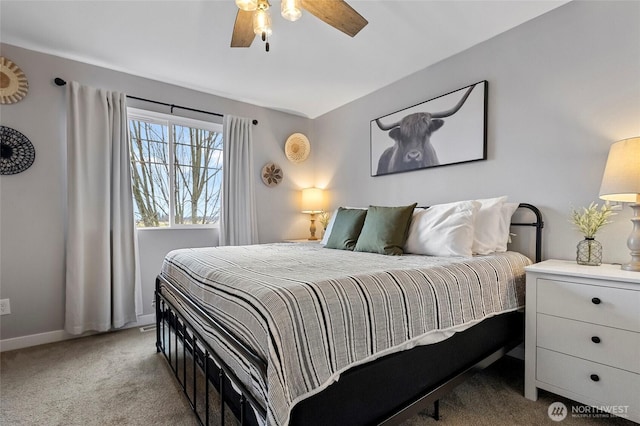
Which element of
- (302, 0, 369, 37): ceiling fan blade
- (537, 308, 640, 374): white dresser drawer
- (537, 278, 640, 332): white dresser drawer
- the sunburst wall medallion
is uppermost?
(302, 0, 369, 37): ceiling fan blade

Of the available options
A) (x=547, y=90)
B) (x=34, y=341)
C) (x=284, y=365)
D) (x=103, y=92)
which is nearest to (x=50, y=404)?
(x=34, y=341)

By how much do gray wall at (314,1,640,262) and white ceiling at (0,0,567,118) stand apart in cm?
19

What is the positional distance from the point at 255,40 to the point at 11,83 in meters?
2.02

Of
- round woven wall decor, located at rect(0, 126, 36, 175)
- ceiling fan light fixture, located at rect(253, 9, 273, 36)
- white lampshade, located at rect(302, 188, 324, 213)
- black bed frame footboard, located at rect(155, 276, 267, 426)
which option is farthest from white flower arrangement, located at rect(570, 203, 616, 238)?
round woven wall decor, located at rect(0, 126, 36, 175)

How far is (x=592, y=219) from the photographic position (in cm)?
178

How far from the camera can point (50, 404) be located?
171 centimetres

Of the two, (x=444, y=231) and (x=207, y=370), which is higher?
(x=444, y=231)

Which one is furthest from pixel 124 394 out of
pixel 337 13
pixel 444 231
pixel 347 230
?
pixel 337 13

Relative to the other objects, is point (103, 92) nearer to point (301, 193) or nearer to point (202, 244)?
point (202, 244)

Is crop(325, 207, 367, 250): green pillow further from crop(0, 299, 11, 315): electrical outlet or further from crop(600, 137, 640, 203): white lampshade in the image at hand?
crop(0, 299, 11, 315): electrical outlet

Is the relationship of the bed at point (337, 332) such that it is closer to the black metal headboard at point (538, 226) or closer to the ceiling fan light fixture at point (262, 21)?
the black metal headboard at point (538, 226)

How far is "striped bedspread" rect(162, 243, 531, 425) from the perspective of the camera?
3.06 ft

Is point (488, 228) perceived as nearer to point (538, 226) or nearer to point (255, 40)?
point (538, 226)

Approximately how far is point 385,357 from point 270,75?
281cm
